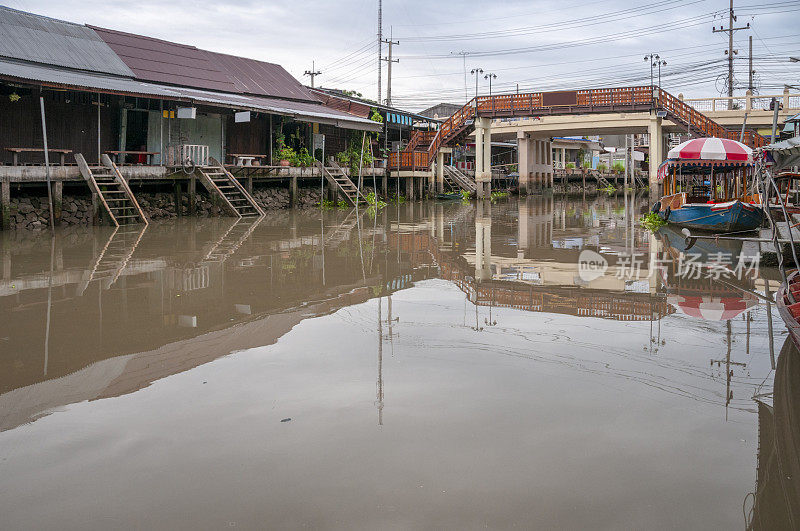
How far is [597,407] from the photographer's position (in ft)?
16.7

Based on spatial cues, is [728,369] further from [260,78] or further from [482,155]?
[482,155]

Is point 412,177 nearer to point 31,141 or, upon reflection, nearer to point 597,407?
point 31,141

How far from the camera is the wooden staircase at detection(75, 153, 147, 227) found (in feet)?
58.5

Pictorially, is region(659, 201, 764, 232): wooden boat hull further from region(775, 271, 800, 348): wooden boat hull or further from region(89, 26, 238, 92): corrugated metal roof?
region(89, 26, 238, 92): corrugated metal roof

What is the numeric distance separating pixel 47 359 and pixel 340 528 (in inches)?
156

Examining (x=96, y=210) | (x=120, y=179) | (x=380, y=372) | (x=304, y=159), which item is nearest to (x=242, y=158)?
(x=304, y=159)

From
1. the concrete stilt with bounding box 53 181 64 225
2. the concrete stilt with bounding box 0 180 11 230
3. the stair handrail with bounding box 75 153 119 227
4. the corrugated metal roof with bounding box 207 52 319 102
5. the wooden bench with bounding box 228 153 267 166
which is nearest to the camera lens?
the concrete stilt with bounding box 0 180 11 230

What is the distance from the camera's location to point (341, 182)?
92.8 feet

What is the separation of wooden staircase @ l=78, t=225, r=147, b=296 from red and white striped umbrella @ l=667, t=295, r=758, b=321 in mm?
7459

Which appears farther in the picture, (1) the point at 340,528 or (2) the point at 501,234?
(2) the point at 501,234

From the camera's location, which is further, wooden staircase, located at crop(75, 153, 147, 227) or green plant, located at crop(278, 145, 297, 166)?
green plant, located at crop(278, 145, 297, 166)

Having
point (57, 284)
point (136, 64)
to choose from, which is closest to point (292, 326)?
point (57, 284)

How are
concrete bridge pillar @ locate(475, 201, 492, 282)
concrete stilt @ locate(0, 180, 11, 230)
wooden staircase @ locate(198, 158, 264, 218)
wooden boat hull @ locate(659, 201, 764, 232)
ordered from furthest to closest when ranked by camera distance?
wooden staircase @ locate(198, 158, 264, 218)
concrete stilt @ locate(0, 180, 11, 230)
wooden boat hull @ locate(659, 201, 764, 232)
concrete bridge pillar @ locate(475, 201, 492, 282)

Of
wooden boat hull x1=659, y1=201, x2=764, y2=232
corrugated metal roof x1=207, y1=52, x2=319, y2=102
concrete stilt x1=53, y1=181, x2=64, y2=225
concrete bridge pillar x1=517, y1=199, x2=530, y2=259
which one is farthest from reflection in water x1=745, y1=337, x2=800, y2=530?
corrugated metal roof x1=207, y1=52, x2=319, y2=102
